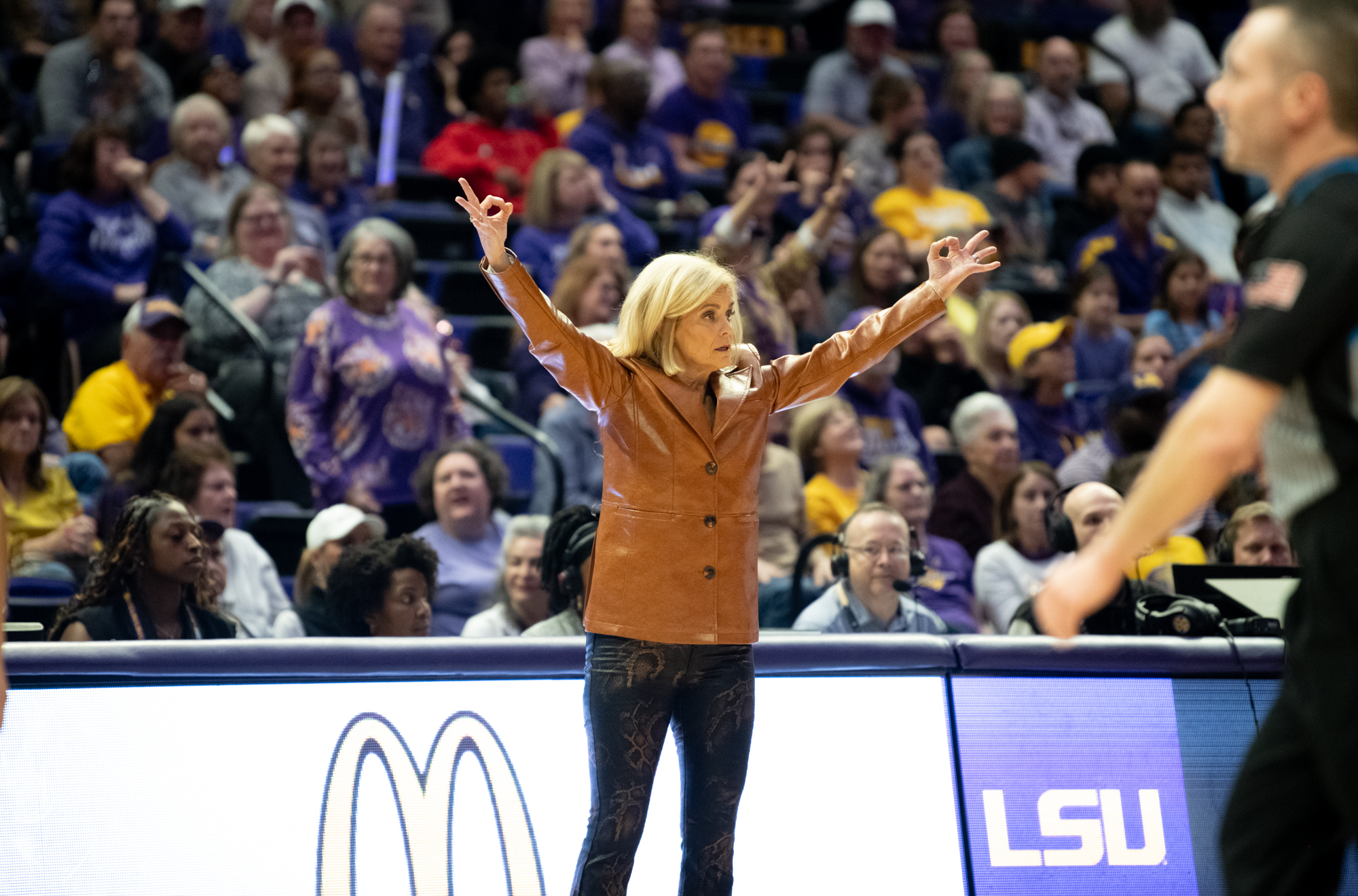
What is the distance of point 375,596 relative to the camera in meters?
4.96

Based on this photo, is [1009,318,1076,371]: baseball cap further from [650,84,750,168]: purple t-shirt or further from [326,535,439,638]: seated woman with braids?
[326,535,439,638]: seated woman with braids

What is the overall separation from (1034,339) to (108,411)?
4.69m

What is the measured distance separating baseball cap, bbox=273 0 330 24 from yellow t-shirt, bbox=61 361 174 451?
3449 mm

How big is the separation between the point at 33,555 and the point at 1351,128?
16.5 feet

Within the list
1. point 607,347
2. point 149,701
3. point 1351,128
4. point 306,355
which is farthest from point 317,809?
point 306,355

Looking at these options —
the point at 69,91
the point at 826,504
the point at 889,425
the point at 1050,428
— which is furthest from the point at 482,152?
the point at 1050,428

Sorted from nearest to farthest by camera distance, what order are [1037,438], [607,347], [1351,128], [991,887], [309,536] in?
[1351,128]
[607,347]
[991,887]
[309,536]
[1037,438]

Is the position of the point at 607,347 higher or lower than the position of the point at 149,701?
higher

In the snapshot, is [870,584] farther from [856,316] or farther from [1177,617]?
[856,316]

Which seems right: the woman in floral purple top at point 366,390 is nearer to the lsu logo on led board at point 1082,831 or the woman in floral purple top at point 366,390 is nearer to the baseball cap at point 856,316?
the baseball cap at point 856,316

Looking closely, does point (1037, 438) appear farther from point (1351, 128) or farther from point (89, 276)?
point (1351, 128)

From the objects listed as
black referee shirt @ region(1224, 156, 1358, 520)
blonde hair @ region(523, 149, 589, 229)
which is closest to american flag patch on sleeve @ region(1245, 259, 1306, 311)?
black referee shirt @ region(1224, 156, 1358, 520)

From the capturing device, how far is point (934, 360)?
317 inches

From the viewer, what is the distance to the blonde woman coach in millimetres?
3205
